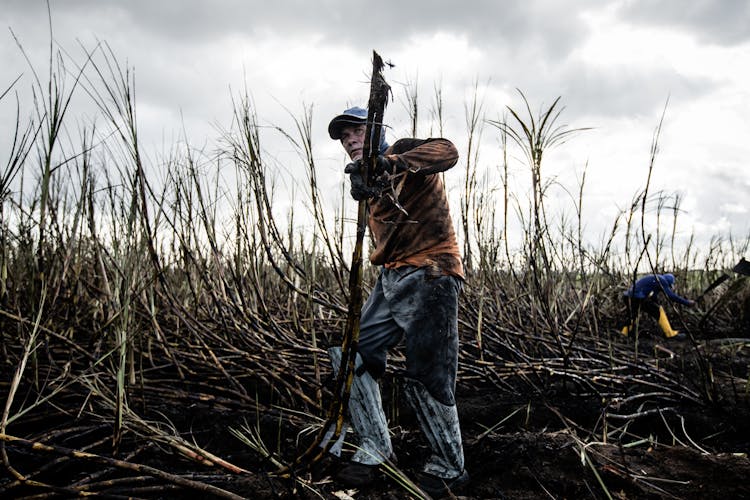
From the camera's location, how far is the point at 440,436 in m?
1.79

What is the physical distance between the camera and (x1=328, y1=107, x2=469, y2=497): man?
178cm

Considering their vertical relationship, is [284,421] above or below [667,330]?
below

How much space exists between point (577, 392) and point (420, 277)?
1.61m

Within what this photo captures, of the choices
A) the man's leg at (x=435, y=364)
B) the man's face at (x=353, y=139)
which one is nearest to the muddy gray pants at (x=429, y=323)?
the man's leg at (x=435, y=364)

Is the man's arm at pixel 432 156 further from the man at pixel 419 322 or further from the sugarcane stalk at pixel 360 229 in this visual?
the sugarcane stalk at pixel 360 229

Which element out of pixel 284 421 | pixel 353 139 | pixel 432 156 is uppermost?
pixel 353 139

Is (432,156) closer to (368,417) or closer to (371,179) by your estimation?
(371,179)

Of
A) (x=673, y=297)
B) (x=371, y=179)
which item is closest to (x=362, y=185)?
(x=371, y=179)

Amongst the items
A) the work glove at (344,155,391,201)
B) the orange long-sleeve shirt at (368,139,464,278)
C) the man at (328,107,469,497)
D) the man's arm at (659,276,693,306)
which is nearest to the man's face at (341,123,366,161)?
the man at (328,107,469,497)

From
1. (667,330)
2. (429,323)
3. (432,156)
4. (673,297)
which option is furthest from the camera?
(667,330)

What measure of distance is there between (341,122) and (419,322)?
2.69 feet

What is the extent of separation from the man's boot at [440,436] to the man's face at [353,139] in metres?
0.89

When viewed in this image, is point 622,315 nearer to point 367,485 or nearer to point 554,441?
point 554,441

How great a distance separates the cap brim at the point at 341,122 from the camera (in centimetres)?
187
